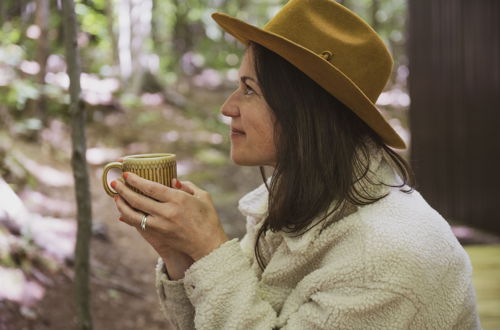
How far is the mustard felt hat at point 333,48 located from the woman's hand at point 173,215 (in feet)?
1.45

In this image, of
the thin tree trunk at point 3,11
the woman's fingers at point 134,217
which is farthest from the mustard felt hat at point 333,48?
the thin tree trunk at point 3,11

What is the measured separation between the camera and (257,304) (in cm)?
138

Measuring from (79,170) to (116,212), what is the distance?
3057 mm

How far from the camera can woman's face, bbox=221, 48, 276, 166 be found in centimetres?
144

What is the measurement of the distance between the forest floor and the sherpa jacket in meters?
1.68

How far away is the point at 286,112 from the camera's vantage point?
140 centimetres

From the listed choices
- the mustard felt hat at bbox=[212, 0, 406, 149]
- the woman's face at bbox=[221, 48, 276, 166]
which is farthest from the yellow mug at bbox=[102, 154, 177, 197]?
the mustard felt hat at bbox=[212, 0, 406, 149]

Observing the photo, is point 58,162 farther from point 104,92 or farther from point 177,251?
point 177,251

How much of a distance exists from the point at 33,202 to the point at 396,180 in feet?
11.1

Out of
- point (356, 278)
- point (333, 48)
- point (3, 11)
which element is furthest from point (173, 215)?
point (3, 11)

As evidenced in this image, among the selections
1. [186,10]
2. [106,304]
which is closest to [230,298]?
[106,304]

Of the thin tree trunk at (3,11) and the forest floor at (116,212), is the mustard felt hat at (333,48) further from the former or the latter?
the thin tree trunk at (3,11)

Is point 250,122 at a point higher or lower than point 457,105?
higher

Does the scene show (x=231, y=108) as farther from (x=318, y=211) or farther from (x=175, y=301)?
(x=175, y=301)
